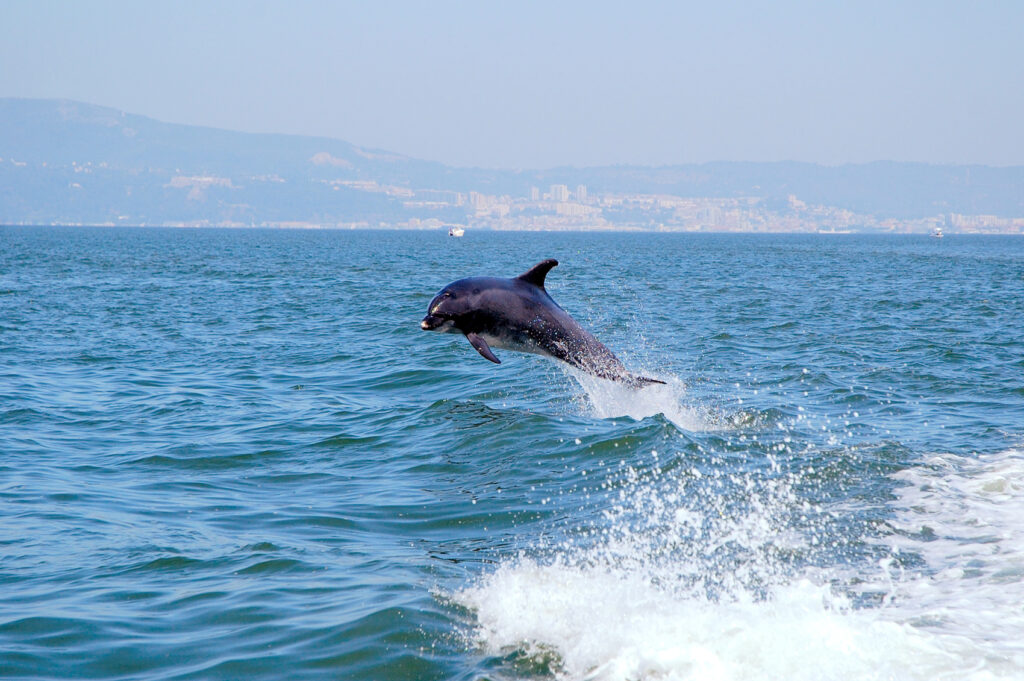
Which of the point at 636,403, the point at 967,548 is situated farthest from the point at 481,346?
the point at 967,548

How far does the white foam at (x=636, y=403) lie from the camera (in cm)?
1566

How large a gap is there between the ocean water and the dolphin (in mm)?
1507

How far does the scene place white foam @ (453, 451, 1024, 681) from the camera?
6.82 metres

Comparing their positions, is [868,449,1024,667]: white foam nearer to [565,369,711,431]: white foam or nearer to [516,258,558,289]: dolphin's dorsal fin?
[565,369,711,431]: white foam

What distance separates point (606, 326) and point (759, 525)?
20.0 meters

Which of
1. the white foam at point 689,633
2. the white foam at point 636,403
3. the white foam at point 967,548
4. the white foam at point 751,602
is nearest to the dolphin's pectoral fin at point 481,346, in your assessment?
the white foam at point 751,602

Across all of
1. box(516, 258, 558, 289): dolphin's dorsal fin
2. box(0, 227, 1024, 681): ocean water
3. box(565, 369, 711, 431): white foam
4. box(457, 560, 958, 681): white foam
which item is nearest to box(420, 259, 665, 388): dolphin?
box(516, 258, 558, 289): dolphin's dorsal fin

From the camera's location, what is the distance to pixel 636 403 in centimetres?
1681

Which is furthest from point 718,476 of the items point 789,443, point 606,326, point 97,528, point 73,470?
point 606,326

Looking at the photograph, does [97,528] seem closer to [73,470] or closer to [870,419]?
[73,470]

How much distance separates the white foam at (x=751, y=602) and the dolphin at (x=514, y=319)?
2834 millimetres

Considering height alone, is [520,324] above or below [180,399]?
above

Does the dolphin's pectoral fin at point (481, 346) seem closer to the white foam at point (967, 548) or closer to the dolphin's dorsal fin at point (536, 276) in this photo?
the dolphin's dorsal fin at point (536, 276)

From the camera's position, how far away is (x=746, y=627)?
7254mm
